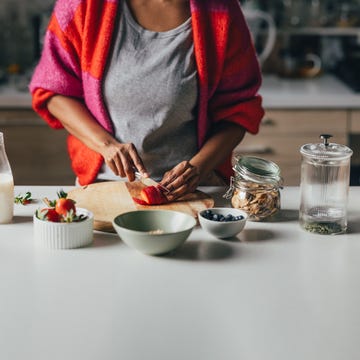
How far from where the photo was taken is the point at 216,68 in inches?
76.4

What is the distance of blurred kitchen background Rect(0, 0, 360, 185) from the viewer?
313 cm

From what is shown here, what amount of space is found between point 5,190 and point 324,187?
26.0 inches

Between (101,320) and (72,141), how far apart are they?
997mm

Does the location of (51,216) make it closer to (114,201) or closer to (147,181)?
(114,201)

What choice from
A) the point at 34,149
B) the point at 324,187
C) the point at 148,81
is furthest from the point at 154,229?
the point at 34,149

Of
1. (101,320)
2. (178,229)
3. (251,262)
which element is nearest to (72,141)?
(178,229)

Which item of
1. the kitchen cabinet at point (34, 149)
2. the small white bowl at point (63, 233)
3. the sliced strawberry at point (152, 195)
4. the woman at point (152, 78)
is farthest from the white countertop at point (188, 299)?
the kitchen cabinet at point (34, 149)

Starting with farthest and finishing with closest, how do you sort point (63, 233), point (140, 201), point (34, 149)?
1. point (34, 149)
2. point (140, 201)
3. point (63, 233)

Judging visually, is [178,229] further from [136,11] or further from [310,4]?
[310,4]

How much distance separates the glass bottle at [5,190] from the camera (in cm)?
155

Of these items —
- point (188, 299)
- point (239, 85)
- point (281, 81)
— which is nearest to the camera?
point (188, 299)

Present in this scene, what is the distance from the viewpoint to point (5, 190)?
5.11ft

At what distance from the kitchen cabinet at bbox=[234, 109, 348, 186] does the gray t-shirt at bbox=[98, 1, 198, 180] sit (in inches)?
48.5

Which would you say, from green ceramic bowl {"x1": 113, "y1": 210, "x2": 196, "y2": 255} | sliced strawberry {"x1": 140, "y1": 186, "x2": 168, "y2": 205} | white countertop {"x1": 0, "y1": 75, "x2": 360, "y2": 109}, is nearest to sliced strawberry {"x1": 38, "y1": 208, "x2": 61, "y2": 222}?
green ceramic bowl {"x1": 113, "y1": 210, "x2": 196, "y2": 255}
